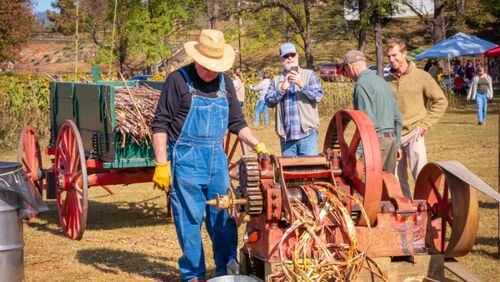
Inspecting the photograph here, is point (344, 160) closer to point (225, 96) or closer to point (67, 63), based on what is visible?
point (225, 96)

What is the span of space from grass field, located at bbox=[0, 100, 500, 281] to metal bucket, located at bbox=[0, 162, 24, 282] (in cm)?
84

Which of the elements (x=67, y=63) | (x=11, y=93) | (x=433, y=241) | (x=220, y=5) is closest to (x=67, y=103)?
(x=433, y=241)

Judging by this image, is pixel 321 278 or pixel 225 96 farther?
pixel 225 96

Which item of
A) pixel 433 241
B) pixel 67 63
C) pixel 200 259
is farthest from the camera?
pixel 67 63

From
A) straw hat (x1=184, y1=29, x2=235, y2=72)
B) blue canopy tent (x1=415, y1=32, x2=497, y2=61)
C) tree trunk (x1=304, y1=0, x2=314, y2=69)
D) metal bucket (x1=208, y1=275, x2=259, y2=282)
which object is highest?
tree trunk (x1=304, y1=0, x2=314, y2=69)

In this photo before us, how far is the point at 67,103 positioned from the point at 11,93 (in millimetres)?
9568

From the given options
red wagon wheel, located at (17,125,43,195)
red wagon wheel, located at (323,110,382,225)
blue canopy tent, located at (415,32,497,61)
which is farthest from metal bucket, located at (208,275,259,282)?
blue canopy tent, located at (415,32,497,61)

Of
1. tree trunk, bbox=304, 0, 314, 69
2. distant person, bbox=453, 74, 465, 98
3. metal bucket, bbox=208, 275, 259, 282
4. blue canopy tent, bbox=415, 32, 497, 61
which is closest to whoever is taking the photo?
metal bucket, bbox=208, 275, 259, 282

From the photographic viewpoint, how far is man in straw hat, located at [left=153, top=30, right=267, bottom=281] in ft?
19.3

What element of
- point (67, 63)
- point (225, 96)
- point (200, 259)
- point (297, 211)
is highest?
point (67, 63)

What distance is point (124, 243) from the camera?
823 cm

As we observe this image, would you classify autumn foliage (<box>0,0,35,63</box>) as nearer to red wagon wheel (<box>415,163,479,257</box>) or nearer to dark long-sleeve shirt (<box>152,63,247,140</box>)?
dark long-sleeve shirt (<box>152,63,247,140</box>)

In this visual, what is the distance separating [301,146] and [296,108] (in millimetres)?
367

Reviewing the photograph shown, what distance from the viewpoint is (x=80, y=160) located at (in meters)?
8.30
